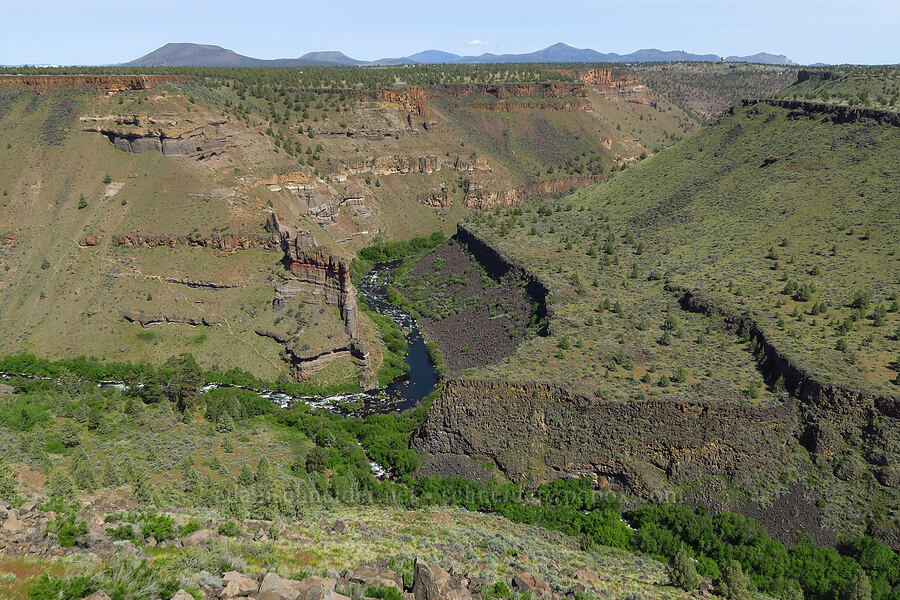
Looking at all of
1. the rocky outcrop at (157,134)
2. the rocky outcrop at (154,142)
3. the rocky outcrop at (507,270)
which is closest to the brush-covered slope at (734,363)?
the rocky outcrop at (507,270)

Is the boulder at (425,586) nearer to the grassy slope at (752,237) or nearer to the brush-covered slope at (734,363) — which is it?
the brush-covered slope at (734,363)

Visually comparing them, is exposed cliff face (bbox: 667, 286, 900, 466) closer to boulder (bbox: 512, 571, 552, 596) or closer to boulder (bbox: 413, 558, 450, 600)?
boulder (bbox: 512, 571, 552, 596)

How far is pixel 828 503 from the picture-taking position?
43.4 metres

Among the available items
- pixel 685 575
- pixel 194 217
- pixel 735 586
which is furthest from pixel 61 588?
pixel 194 217

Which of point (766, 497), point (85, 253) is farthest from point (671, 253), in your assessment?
point (85, 253)

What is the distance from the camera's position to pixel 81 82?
9706 cm

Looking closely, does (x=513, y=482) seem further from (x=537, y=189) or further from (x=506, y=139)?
(x=506, y=139)

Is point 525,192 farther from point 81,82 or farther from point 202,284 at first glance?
point 81,82

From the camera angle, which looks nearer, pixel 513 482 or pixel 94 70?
pixel 513 482

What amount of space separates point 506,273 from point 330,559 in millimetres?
58956

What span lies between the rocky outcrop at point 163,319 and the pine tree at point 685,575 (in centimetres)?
5460

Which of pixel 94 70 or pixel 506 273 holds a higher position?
pixel 94 70

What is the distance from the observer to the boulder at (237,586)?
71.2 ft

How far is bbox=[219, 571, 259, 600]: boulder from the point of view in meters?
21.7
